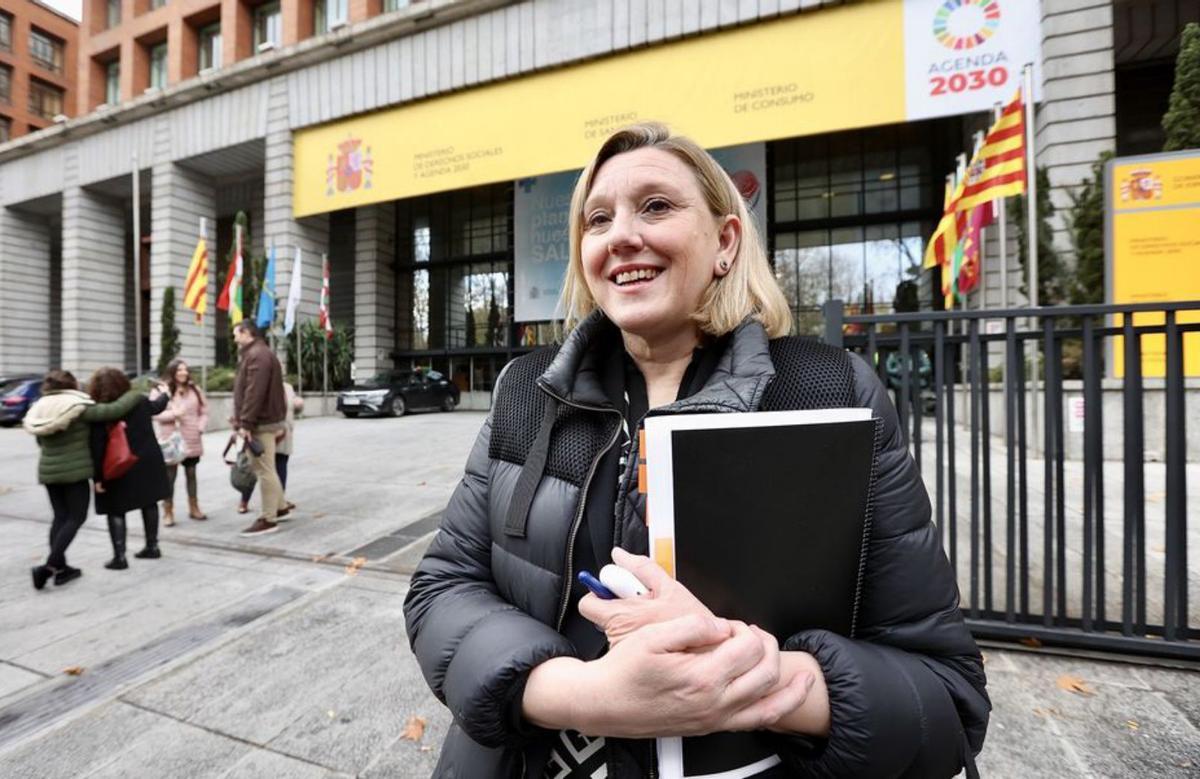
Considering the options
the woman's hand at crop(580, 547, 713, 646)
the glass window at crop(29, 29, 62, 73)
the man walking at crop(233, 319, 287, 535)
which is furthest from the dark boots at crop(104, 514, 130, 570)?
the glass window at crop(29, 29, 62, 73)

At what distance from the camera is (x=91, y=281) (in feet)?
81.1

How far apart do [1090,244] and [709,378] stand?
36.5 feet

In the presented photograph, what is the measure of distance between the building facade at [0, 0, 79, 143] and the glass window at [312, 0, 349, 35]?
29.4 meters

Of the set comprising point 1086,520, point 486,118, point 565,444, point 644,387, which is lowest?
point 1086,520

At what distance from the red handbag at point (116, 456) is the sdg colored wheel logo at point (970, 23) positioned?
1490 cm

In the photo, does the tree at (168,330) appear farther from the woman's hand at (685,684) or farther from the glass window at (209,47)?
the woman's hand at (685,684)

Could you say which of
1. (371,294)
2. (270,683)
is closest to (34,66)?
(371,294)

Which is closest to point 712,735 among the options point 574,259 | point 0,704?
point 574,259

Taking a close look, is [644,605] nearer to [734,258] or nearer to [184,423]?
[734,258]

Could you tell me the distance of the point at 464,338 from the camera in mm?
23922

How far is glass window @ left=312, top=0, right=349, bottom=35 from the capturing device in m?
22.5

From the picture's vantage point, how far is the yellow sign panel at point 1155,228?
6965 millimetres

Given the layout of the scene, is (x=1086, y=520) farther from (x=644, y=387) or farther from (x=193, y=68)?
(x=193, y=68)

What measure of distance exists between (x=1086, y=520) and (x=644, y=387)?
Result: 2.73 meters
